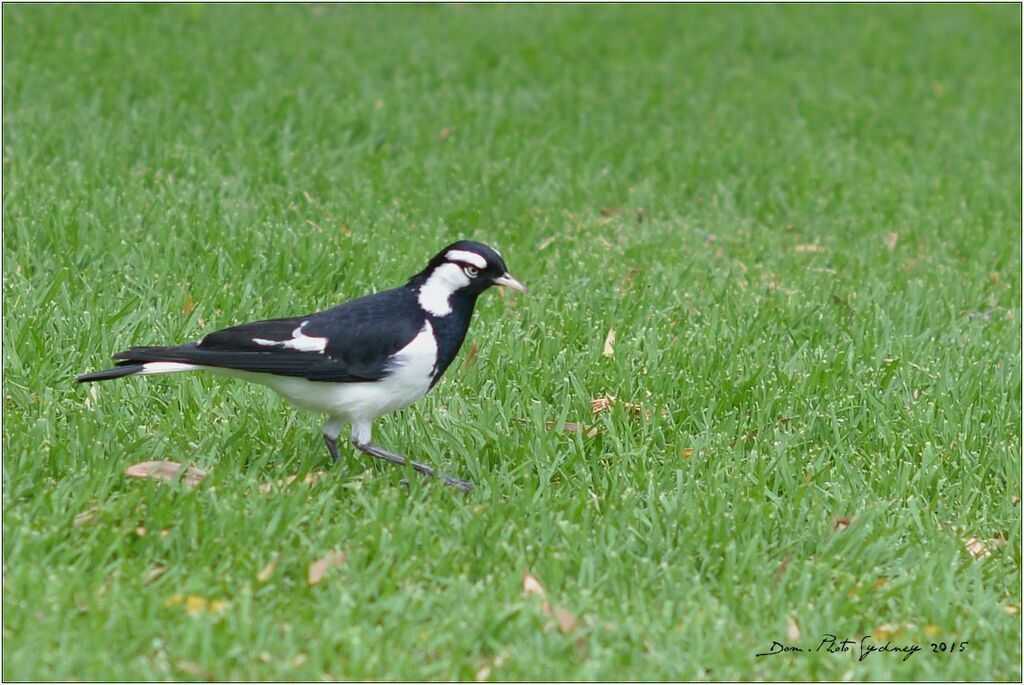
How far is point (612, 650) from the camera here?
12.5ft

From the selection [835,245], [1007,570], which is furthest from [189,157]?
[1007,570]

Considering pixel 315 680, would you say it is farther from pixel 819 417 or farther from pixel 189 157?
pixel 189 157

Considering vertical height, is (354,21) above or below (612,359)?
above

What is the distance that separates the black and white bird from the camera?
443 centimetres

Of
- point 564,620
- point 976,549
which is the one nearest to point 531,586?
point 564,620

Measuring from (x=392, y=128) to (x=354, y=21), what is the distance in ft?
11.9

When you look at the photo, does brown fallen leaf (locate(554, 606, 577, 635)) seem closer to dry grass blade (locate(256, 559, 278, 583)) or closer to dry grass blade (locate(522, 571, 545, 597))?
dry grass blade (locate(522, 571, 545, 597))

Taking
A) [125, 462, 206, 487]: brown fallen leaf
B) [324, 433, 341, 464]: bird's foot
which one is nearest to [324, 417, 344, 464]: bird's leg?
[324, 433, 341, 464]: bird's foot

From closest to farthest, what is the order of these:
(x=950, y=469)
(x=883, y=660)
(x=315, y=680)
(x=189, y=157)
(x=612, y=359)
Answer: (x=315, y=680), (x=883, y=660), (x=950, y=469), (x=612, y=359), (x=189, y=157)

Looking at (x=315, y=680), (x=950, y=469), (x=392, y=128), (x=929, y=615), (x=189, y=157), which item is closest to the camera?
(x=315, y=680)

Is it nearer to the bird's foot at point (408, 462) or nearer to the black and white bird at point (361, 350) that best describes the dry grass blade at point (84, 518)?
the black and white bird at point (361, 350)

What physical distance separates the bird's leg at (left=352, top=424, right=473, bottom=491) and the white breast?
0.43 ft

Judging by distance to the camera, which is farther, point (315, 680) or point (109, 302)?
point (109, 302)

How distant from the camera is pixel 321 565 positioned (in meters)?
4.03
